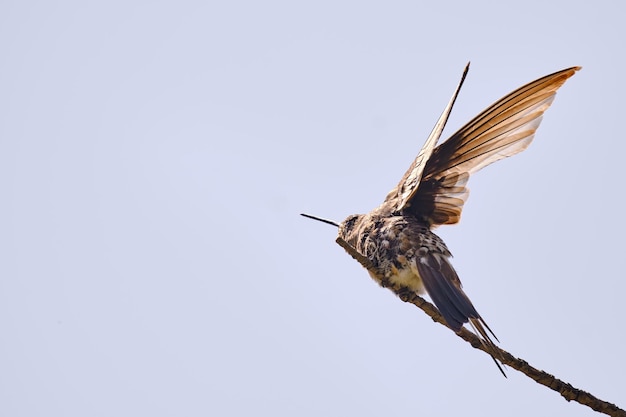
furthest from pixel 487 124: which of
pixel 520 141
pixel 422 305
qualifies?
pixel 422 305

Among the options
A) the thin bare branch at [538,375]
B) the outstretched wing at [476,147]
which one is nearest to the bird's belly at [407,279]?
the outstretched wing at [476,147]

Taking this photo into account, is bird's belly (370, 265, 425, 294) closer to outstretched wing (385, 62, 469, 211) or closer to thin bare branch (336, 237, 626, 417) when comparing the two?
outstretched wing (385, 62, 469, 211)

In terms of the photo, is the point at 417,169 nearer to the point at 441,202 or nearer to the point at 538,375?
the point at 441,202

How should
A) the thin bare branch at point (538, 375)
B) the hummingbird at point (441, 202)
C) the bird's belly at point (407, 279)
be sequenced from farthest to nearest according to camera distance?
1. the bird's belly at point (407, 279)
2. the hummingbird at point (441, 202)
3. the thin bare branch at point (538, 375)

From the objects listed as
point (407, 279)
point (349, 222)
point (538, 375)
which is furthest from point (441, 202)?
point (538, 375)

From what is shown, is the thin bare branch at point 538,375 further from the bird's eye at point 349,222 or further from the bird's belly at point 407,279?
the bird's eye at point 349,222

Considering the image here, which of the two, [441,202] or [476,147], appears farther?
[441,202]

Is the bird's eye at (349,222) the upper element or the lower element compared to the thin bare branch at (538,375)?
upper
